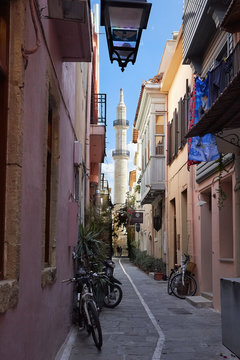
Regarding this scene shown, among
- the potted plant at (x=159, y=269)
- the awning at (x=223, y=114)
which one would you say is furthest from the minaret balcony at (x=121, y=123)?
the awning at (x=223, y=114)

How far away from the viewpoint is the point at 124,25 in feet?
16.5

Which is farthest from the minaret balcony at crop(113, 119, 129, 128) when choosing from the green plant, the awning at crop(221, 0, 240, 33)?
the awning at crop(221, 0, 240, 33)

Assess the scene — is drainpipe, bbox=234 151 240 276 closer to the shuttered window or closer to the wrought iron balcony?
the shuttered window

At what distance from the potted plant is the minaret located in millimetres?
44744

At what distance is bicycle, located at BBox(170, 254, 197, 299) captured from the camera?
14.1 meters

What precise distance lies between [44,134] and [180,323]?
230 inches

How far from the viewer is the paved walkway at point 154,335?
7145mm

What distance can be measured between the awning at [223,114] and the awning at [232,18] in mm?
1504

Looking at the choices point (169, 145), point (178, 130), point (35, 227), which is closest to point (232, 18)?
point (35, 227)

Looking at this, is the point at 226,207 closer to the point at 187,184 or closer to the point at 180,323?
the point at 180,323

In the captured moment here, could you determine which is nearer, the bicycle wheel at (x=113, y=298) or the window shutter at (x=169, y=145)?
the bicycle wheel at (x=113, y=298)

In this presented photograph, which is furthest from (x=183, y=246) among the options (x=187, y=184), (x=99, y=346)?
(x=99, y=346)

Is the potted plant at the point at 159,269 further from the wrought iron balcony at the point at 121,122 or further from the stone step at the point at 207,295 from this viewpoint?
the wrought iron balcony at the point at 121,122

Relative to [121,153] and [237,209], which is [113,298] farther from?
[121,153]
